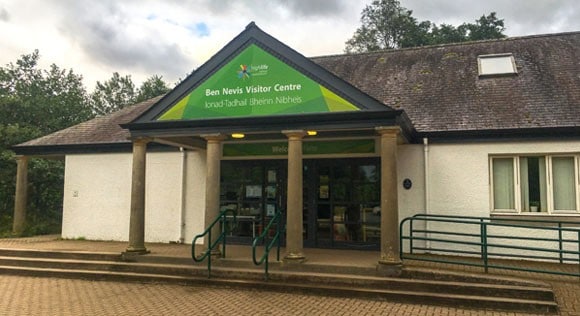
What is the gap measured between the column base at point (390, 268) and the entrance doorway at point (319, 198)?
106 inches

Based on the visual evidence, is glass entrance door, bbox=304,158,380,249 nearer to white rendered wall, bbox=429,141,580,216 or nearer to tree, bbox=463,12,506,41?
white rendered wall, bbox=429,141,580,216

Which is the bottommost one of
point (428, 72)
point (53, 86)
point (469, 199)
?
point (469, 199)

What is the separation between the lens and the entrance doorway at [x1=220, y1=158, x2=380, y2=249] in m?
10.9

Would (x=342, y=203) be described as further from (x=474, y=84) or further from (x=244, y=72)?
(x=474, y=84)

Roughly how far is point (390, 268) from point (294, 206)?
214 centimetres

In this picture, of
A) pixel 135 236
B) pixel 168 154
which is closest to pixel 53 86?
pixel 168 154

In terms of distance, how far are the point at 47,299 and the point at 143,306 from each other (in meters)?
1.93

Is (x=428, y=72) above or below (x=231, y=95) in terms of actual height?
above

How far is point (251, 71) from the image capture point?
910 cm

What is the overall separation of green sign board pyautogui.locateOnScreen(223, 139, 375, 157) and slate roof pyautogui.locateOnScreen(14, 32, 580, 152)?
1295 millimetres

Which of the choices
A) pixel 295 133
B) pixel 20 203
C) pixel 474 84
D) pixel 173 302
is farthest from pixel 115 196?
pixel 474 84

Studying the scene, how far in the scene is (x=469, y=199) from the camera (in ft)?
33.2

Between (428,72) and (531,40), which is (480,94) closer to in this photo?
(428,72)

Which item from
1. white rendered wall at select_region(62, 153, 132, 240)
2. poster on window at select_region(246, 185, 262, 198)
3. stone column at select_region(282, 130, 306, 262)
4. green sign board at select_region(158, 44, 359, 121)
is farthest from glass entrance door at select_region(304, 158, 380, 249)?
white rendered wall at select_region(62, 153, 132, 240)
